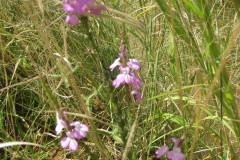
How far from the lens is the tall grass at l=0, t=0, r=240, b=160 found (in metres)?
0.98

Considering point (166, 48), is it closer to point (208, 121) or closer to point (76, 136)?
point (208, 121)

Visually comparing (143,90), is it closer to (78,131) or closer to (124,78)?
(124,78)

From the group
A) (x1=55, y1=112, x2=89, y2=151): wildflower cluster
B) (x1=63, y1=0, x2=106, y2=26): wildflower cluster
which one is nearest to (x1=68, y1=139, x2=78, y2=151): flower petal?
(x1=55, y1=112, x2=89, y2=151): wildflower cluster

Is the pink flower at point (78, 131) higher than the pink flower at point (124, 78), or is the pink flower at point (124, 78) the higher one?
the pink flower at point (124, 78)

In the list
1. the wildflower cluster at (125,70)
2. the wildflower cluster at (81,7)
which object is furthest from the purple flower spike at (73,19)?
the wildflower cluster at (125,70)

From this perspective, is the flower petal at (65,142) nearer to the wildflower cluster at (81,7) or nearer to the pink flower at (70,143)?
the pink flower at (70,143)

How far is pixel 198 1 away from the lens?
95 cm

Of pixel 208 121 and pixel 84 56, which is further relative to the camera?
pixel 84 56

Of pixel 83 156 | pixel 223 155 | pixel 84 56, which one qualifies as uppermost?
pixel 84 56

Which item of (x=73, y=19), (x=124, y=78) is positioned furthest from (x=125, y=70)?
(x=73, y=19)

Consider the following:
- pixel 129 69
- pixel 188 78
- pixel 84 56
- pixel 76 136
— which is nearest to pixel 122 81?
pixel 129 69

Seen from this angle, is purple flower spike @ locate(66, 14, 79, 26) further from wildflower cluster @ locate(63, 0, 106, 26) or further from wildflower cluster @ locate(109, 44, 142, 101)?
wildflower cluster @ locate(109, 44, 142, 101)

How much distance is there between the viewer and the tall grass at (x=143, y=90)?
98cm

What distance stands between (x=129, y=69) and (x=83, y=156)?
1.37 ft
